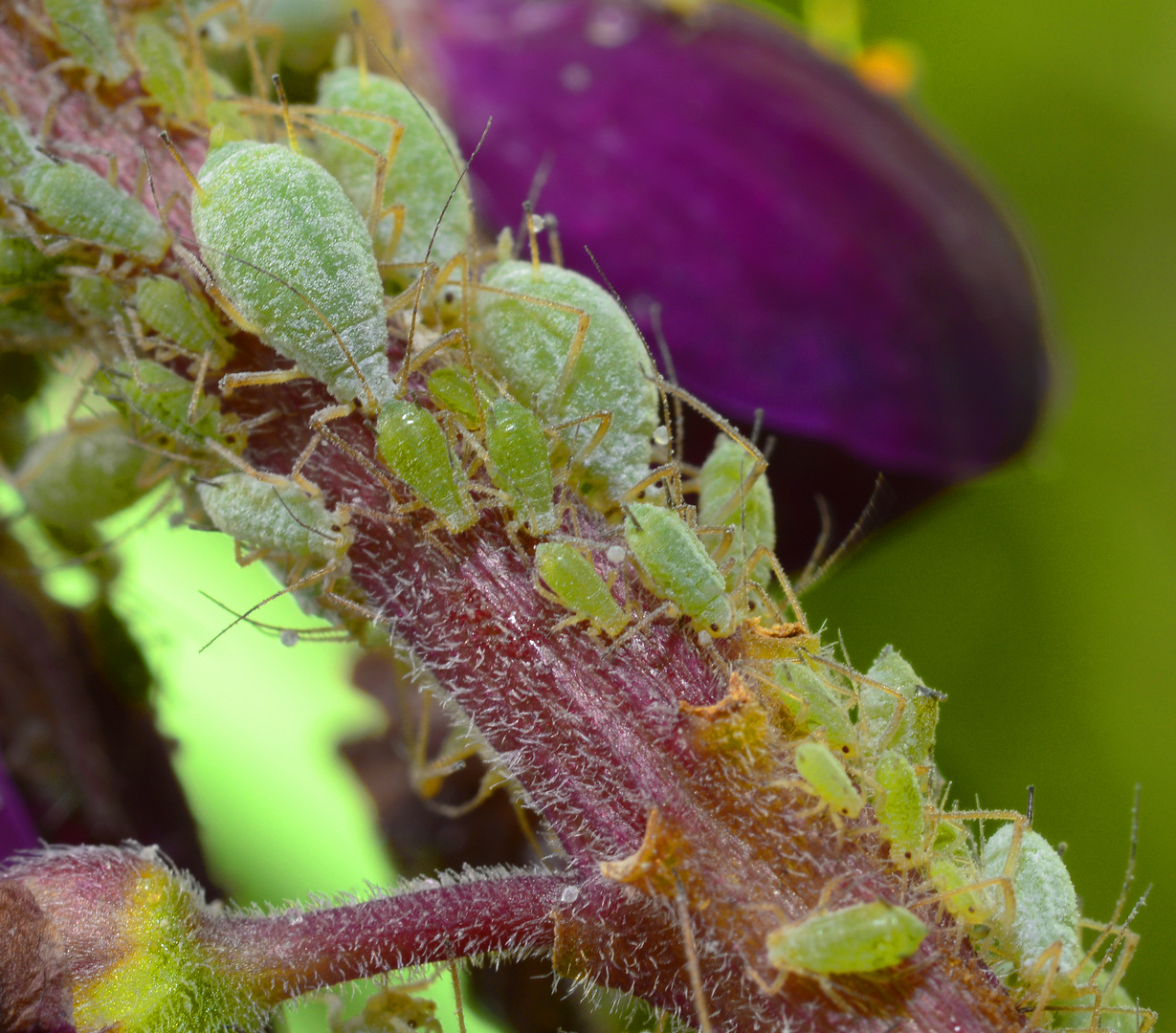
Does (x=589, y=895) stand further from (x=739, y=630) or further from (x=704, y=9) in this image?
(x=704, y=9)

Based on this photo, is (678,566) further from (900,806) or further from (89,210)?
(89,210)

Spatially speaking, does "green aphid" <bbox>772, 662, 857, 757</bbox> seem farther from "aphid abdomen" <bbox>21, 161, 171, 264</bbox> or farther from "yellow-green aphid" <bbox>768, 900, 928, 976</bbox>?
"aphid abdomen" <bbox>21, 161, 171, 264</bbox>

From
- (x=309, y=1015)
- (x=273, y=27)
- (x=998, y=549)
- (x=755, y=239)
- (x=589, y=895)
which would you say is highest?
(x=273, y=27)

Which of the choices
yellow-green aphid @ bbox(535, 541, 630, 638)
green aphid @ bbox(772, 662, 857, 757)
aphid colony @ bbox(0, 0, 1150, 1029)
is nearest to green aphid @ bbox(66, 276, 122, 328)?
aphid colony @ bbox(0, 0, 1150, 1029)

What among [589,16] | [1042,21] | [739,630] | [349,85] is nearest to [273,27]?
[349,85]

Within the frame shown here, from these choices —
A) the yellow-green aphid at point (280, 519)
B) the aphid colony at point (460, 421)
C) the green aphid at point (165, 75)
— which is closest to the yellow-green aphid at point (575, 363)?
the aphid colony at point (460, 421)
